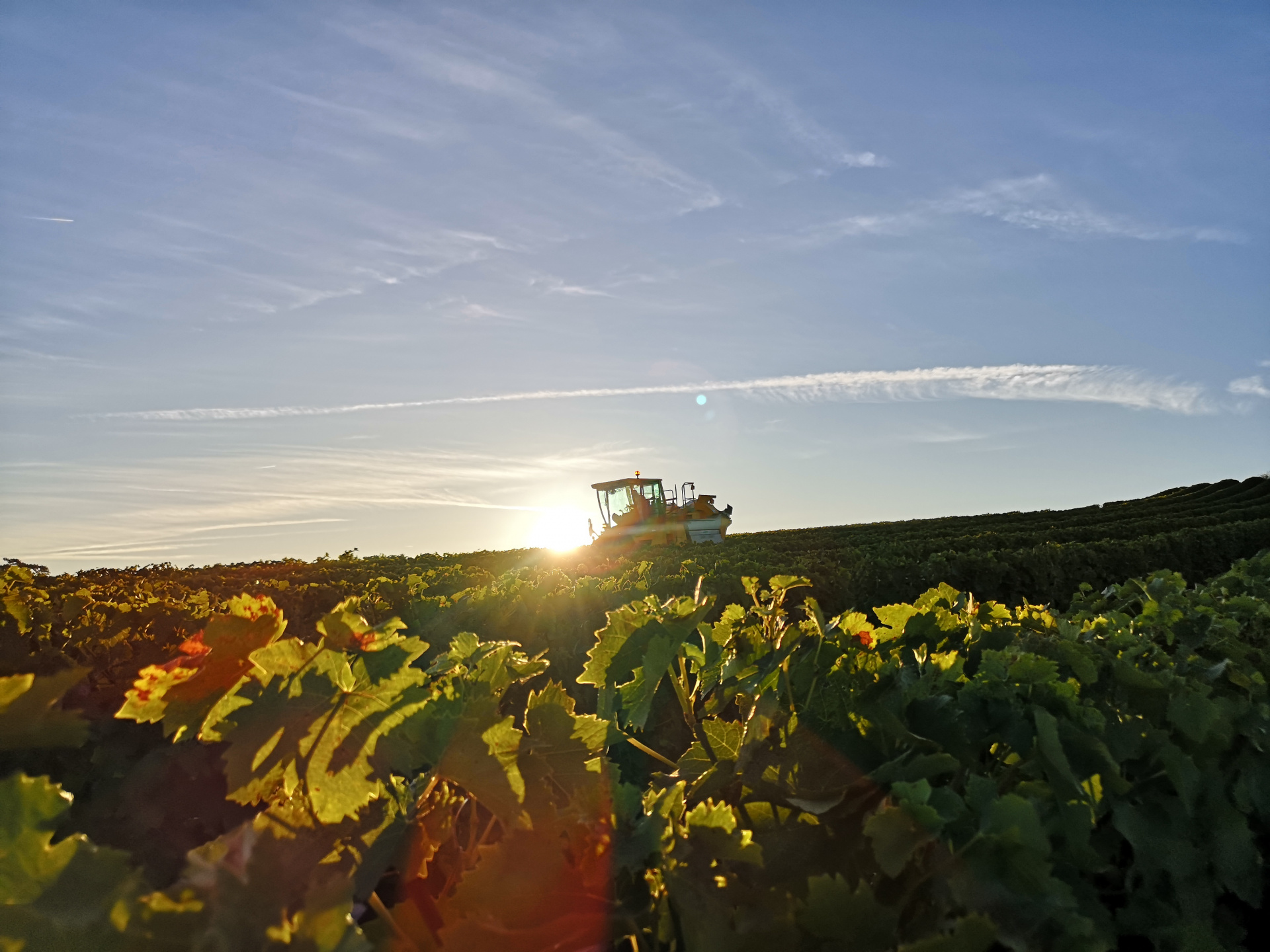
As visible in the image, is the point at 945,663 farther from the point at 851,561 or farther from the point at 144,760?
the point at 851,561

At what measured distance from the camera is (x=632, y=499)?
30625mm

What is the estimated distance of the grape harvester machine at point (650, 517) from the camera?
2970cm

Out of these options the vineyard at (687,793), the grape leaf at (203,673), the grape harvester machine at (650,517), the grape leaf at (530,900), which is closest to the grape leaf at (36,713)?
the vineyard at (687,793)

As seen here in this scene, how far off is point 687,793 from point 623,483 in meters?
29.0

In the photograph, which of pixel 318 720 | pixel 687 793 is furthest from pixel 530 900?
pixel 687 793

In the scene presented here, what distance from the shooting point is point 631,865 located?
4.32 ft

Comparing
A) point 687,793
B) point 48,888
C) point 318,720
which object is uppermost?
point 318,720

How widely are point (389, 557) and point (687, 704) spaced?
3484 centimetres

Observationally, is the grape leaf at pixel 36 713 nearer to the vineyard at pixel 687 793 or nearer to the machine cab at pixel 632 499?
the vineyard at pixel 687 793

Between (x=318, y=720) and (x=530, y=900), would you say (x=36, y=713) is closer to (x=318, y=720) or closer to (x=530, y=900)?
(x=318, y=720)

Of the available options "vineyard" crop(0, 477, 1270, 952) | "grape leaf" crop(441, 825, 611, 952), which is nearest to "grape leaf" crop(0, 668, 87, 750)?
"vineyard" crop(0, 477, 1270, 952)

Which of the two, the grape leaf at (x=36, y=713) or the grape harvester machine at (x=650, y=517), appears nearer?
the grape leaf at (x=36, y=713)

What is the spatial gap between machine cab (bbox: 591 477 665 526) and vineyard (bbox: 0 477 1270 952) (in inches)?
1073

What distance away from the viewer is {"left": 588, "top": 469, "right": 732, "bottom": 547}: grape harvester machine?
97.5 feet
